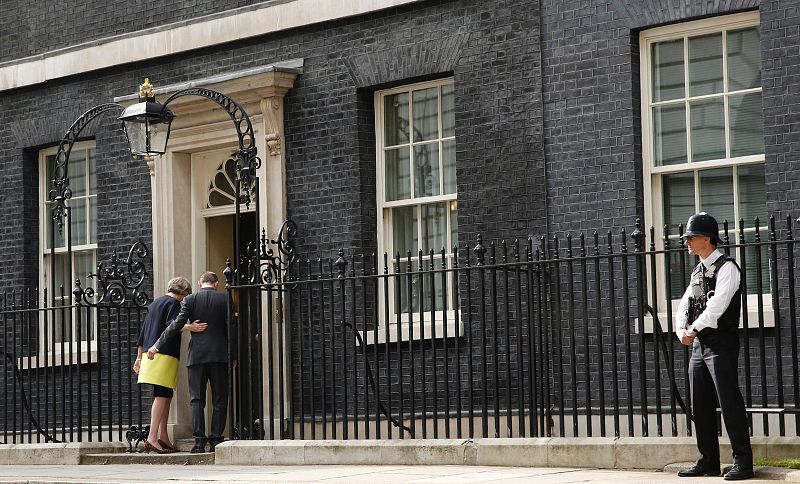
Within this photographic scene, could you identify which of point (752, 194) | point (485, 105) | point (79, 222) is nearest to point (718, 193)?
point (752, 194)

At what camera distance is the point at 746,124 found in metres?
13.2

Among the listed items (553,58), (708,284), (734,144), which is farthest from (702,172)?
(708,284)

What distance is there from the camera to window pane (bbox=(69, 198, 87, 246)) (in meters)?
17.8

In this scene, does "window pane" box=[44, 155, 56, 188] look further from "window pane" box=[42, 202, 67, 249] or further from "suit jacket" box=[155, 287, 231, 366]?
"suit jacket" box=[155, 287, 231, 366]

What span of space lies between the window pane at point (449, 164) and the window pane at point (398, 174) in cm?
43

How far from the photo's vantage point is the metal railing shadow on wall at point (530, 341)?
11.9 metres

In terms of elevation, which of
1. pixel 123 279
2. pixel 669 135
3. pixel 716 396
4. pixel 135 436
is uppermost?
pixel 669 135

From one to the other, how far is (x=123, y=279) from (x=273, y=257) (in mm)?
2337

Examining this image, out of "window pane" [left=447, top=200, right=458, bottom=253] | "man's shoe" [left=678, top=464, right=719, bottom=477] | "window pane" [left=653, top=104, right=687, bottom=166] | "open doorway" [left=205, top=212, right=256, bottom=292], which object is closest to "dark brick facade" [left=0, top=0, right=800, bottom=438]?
"window pane" [left=653, top=104, right=687, bottom=166]

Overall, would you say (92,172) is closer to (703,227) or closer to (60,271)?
(60,271)

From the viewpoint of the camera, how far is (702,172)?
13398 millimetres

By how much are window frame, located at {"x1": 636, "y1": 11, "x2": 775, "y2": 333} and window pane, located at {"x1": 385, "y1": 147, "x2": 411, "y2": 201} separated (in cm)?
252

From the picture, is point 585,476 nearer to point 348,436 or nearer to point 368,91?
point 348,436

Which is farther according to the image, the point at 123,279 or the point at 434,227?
the point at 123,279
